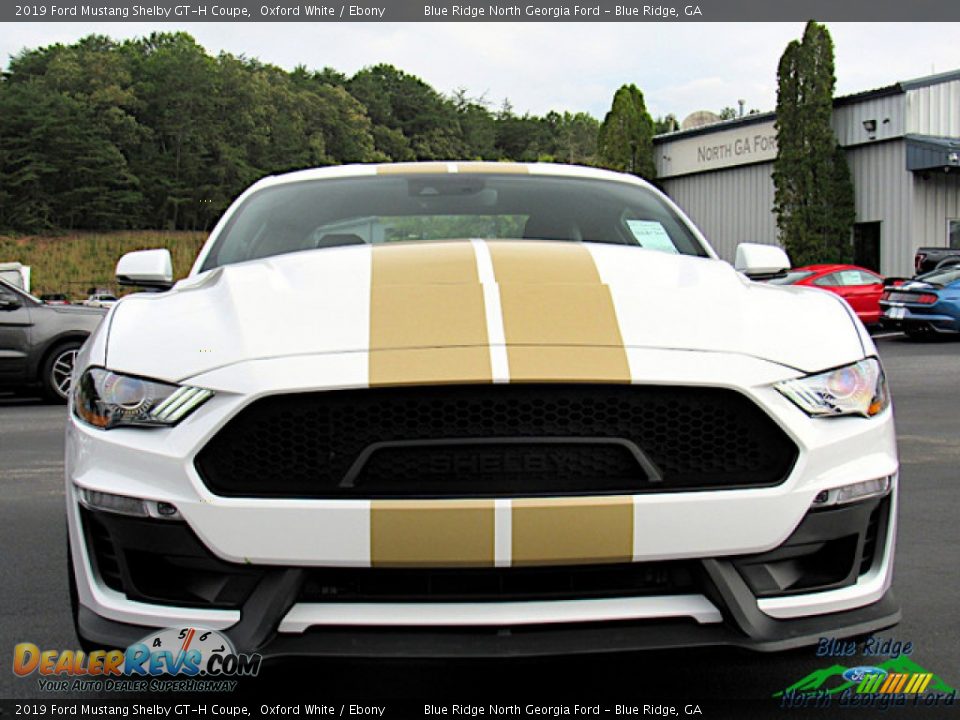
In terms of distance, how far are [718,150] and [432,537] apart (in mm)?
32919

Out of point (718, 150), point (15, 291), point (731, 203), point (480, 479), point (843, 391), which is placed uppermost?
point (718, 150)

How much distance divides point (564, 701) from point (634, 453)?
68cm

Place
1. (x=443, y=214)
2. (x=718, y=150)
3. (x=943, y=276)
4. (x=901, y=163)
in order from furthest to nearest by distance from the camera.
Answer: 1. (x=718, y=150)
2. (x=901, y=163)
3. (x=943, y=276)
4. (x=443, y=214)

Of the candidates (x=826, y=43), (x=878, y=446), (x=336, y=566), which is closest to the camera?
(x=336, y=566)

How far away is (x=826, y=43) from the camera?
27906 mm

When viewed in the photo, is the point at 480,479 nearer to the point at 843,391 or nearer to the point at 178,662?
the point at 178,662

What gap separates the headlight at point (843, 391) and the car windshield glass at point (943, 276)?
56.5 feet

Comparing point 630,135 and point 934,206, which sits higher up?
point 630,135

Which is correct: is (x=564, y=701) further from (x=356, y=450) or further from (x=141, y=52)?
(x=141, y=52)

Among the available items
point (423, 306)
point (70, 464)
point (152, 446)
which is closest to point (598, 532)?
point (423, 306)

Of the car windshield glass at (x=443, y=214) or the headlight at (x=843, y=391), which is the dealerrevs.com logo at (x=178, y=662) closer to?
the headlight at (x=843, y=391)

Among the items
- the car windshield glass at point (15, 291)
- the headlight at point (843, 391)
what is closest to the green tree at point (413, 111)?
the car windshield glass at point (15, 291)

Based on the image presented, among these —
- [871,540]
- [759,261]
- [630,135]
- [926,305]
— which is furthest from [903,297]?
[630,135]

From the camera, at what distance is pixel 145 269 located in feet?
12.2
